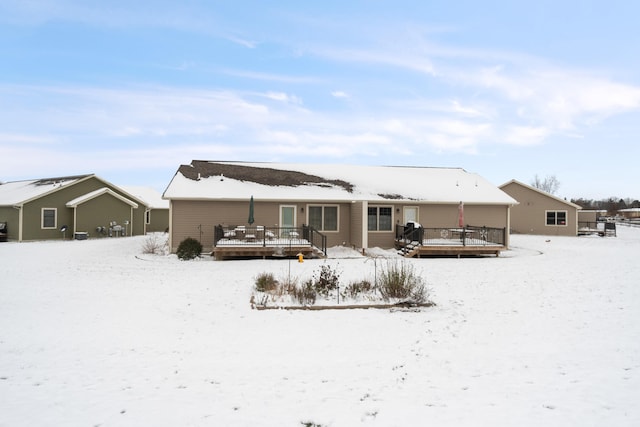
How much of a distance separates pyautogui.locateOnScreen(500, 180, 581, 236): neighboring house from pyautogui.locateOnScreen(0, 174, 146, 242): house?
103ft

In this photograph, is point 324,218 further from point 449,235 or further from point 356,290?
point 356,290

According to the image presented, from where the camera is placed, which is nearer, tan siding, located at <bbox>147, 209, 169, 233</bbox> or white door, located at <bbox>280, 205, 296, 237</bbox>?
white door, located at <bbox>280, 205, 296, 237</bbox>

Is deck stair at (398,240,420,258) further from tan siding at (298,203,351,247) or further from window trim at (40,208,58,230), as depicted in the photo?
window trim at (40,208,58,230)

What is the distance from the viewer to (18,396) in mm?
5219

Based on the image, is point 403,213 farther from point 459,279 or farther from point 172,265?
point 172,265

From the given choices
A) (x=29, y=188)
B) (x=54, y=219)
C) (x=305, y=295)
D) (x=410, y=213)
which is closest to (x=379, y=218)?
(x=410, y=213)

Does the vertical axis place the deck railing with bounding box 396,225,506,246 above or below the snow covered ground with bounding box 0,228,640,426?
above

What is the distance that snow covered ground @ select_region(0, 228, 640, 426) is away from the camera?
4.84 m

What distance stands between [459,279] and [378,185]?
1100 cm

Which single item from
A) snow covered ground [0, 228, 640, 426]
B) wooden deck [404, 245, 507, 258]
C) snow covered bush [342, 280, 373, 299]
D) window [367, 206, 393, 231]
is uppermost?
window [367, 206, 393, 231]

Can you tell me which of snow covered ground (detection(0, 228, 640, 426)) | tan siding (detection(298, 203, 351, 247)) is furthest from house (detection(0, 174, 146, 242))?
snow covered ground (detection(0, 228, 640, 426))

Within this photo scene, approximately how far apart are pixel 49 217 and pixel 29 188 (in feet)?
15.2

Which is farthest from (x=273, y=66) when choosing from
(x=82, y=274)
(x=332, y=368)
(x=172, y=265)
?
(x=332, y=368)

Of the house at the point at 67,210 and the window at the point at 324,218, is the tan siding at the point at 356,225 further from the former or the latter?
the house at the point at 67,210
